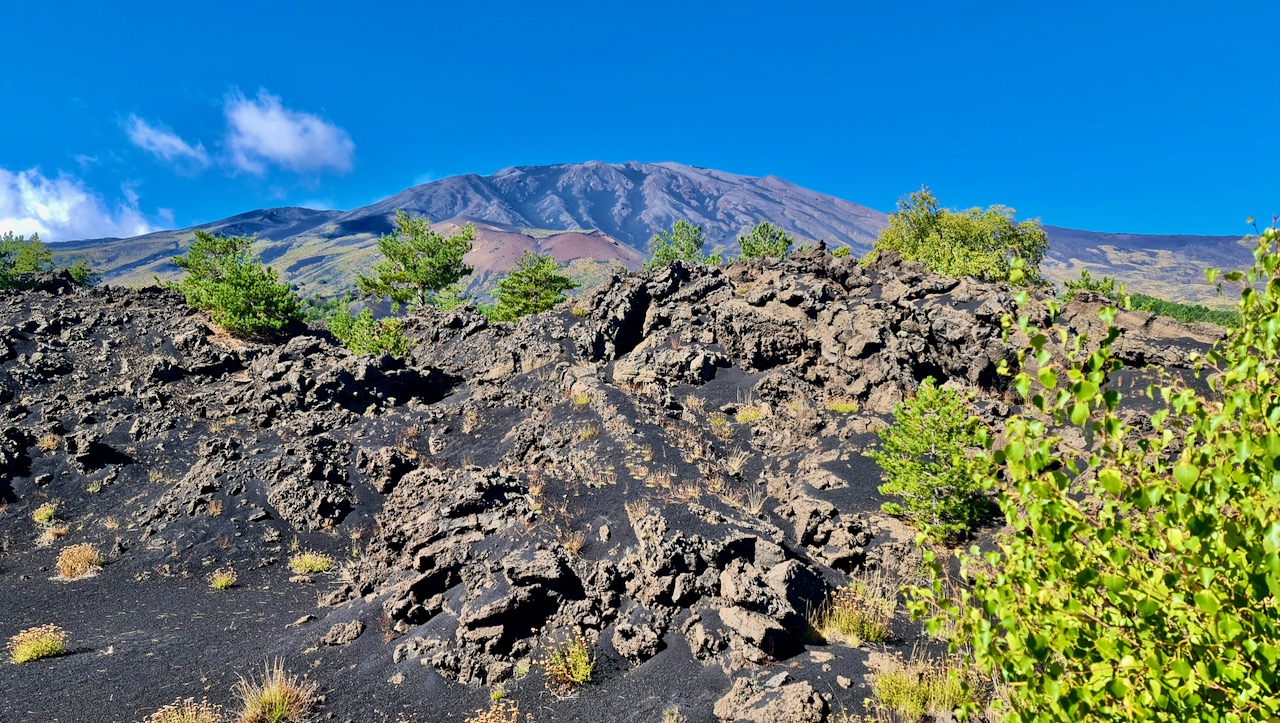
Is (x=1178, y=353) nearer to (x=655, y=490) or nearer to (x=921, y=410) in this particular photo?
(x=921, y=410)

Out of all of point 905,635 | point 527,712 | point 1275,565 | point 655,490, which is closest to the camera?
point 1275,565

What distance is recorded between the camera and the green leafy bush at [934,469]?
9.34 metres

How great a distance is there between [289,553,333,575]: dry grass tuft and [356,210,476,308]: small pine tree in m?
25.6

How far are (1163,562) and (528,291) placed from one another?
105ft

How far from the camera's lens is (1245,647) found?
85.4 inches

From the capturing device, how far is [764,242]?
154 feet

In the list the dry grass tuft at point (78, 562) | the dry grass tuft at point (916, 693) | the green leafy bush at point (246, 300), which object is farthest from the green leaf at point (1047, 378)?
the green leafy bush at point (246, 300)

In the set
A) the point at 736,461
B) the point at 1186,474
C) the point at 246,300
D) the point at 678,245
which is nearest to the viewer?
the point at 1186,474

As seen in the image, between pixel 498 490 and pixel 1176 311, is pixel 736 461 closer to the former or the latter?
pixel 498 490

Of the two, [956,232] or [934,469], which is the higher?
[956,232]

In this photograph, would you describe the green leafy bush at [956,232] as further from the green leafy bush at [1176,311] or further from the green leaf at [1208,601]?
the green leaf at [1208,601]

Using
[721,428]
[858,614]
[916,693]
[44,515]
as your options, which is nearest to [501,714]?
[916,693]

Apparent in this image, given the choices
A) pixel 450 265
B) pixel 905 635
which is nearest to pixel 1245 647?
pixel 905 635

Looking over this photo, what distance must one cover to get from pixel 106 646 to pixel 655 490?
8.78 meters
